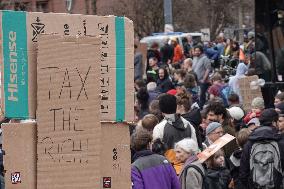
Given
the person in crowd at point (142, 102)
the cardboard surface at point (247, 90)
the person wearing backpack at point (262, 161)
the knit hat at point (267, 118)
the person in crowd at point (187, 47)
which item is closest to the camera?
the person wearing backpack at point (262, 161)

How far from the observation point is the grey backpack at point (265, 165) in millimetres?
9500

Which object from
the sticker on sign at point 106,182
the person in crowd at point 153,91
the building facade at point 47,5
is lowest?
the person in crowd at point 153,91

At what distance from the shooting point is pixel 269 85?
53.1 ft

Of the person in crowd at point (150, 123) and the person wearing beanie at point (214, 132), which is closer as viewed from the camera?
the person wearing beanie at point (214, 132)

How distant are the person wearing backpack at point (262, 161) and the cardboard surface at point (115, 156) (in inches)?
132

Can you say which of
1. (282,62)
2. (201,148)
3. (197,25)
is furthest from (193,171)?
(197,25)

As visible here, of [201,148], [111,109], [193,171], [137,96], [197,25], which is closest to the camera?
[111,109]

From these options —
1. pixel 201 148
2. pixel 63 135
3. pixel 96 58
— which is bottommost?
pixel 201 148

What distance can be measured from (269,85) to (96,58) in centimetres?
1057

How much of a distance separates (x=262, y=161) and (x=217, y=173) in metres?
1.12

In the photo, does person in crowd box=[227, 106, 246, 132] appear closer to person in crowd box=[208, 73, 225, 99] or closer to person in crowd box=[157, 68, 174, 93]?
person in crowd box=[208, 73, 225, 99]

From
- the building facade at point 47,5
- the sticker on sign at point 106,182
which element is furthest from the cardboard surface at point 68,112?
the building facade at point 47,5

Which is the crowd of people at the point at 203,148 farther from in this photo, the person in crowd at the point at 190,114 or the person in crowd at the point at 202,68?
the person in crowd at the point at 202,68

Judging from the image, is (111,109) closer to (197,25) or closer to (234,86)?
(234,86)
